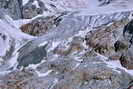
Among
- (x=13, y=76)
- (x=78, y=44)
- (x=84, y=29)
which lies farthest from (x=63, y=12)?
(x=13, y=76)

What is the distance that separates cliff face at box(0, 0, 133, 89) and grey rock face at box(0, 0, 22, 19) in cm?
62

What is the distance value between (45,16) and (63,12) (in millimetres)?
2158

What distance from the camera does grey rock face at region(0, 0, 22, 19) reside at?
50094mm

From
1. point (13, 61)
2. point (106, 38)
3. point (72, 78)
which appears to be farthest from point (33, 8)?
point (72, 78)

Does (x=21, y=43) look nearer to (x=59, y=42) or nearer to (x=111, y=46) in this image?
(x=59, y=42)

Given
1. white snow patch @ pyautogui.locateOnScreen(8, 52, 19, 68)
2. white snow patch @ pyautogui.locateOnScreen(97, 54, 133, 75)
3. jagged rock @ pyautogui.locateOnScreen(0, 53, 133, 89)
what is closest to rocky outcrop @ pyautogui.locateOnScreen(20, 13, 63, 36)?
white snow patch @ pyautogui.locateOnScreen(8, 52, 19, 68)

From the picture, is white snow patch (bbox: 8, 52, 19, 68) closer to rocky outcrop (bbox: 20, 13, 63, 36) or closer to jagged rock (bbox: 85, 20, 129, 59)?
rocky outcrop (bbox: 20, 13, 63, 36)

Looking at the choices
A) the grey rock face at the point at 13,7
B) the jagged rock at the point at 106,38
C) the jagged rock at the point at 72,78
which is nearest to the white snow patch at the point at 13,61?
the jagged rock at the point at 72,78

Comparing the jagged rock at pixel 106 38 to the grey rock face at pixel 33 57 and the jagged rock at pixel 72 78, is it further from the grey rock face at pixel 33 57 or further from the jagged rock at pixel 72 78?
the grey rock face at pixel 33 57

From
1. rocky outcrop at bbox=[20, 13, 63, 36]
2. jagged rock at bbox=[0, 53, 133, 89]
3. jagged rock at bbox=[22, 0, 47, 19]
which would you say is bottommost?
jagged rock at bbox=[0, 53, 133, 89]

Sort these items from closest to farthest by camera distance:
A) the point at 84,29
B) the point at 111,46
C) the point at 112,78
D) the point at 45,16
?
the point at 112,78 < the point at 111,46 < the point at 84,29 < the point at 45,16

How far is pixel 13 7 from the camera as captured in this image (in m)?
50.8

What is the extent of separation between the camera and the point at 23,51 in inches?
1561


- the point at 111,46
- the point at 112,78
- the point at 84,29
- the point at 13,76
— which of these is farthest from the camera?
the point at 84,29
